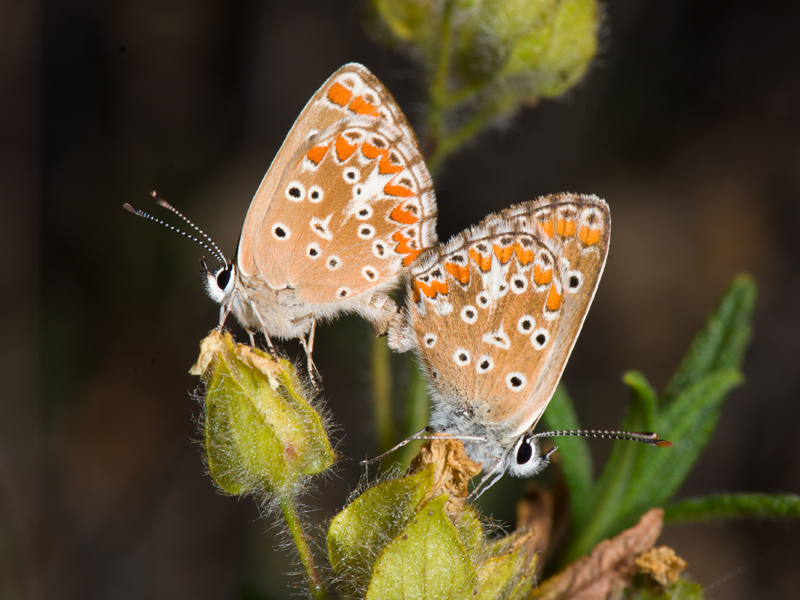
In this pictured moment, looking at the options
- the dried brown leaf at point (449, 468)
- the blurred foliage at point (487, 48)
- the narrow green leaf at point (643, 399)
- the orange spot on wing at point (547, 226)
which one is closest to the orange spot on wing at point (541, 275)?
the orange spot on wing at point (547, 226)

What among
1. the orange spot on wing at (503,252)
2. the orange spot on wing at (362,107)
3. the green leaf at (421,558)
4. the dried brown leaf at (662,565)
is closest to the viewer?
the green leaf at (421,558)

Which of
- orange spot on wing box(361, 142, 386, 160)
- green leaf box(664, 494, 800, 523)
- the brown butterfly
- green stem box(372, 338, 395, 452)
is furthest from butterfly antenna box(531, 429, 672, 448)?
orange spot on wing box(361, 142, 386, 160)

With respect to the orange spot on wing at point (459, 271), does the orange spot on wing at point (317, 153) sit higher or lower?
higher

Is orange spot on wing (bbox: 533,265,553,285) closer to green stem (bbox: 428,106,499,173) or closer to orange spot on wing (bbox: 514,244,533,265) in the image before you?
orange spot on wing (bbox: 514,244,533,265)

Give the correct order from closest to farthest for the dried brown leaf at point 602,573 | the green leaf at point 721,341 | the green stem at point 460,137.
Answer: the dried brown leaf at point 602,573 < the green leaf at point 721,341 < the green stem at point 460,137

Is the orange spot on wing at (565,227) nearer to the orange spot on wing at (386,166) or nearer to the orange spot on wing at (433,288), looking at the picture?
the orange spot on wing at (433,288)

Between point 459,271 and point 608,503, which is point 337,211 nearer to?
point 459,271
